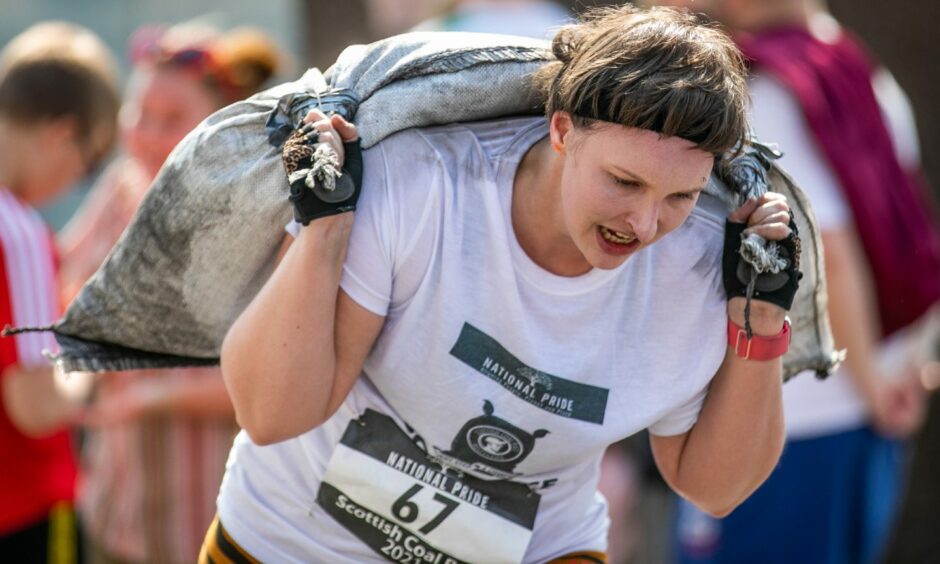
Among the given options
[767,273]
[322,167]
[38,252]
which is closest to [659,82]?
[767,273]

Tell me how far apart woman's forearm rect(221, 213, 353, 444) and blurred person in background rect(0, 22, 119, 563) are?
4.74ft

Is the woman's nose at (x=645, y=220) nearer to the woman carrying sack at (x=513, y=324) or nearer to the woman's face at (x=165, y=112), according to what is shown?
the woman carrying sack at (x=513, y=324)

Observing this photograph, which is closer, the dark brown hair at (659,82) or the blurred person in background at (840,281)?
the dark brown hair at (659,82)

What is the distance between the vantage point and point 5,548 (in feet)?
12.8

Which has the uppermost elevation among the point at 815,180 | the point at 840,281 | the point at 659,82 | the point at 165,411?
the point at 659,82

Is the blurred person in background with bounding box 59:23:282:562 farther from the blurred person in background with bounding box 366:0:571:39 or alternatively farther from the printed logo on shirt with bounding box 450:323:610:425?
the printed logo on shirt with bounding box 450:323:610:425

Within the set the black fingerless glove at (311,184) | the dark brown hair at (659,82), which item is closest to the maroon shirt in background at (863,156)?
the dark brown hair at (659,82)

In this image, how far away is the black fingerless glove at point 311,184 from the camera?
218 cm

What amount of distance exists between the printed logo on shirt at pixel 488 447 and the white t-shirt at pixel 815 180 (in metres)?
1.63

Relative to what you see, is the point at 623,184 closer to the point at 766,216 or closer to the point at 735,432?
the point at 766,216

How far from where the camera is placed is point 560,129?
7.45 ft

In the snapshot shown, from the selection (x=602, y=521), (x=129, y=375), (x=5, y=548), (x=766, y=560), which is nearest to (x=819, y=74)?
(x=766, y=560)

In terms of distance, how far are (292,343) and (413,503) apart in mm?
393

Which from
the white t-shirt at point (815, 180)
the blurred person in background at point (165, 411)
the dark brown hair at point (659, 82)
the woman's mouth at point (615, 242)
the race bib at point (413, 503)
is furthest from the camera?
the blurred person in background at point (165, 411)
